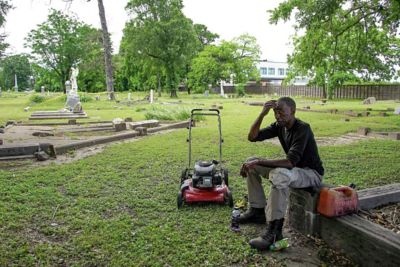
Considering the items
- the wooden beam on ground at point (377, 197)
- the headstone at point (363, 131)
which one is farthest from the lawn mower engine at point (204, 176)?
the headstone at point (363, 131)

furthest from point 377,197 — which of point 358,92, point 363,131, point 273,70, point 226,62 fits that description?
point 273,70

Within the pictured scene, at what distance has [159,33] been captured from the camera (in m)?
36.2

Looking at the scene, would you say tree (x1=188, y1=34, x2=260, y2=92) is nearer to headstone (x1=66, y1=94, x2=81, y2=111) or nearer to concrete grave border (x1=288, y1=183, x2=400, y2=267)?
headstone (x1=66, y1=94, x2=81, y2=111)

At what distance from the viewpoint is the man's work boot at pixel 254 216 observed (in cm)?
373

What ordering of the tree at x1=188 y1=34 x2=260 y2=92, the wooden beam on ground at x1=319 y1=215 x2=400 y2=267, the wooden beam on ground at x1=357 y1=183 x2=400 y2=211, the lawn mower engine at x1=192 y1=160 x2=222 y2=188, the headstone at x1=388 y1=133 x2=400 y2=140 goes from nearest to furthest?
the wooden beam on ground at x1=319 y1=215 x2=400 y2=267
the wooden beam on ground at x1=357 y1=183 x2=400 y2=211
the lawn mower engine at x1=192 y1=160 x2=222 y2=188
the headstone at x1=388 y1=133 x2=400 y2=140
the tree at x1=188 y1=34 x2=260 y2=92

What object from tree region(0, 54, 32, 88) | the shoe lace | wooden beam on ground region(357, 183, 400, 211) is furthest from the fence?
tree region(0, 54, 32, 88)

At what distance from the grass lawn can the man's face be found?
113cm

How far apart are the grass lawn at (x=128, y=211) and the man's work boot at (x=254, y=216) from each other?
210 mm

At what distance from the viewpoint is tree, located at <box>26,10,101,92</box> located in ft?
151

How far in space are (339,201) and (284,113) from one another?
2.96ft

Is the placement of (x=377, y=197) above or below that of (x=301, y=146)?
below

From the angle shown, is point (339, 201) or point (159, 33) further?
point (159, 33)

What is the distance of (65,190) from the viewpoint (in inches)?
193

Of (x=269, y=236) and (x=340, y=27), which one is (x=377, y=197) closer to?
(x=269, y=236)
